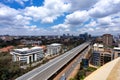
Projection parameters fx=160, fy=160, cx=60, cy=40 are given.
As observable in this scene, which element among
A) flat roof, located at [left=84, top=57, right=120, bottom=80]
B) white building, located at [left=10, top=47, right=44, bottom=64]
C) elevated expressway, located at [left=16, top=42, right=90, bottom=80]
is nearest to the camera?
flat roof, located at [left=84, top=57, right=120, bottom=80]

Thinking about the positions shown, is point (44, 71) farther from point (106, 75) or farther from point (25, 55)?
point (25, 55)

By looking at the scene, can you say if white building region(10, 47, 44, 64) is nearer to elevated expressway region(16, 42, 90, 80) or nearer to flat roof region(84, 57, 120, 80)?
elevated expressway region(16, 42, 90, 80)

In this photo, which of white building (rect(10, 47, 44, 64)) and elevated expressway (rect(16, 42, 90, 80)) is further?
white building (rect(10, 47, 44, 64))

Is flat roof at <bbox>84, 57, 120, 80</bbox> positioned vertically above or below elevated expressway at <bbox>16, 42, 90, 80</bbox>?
above

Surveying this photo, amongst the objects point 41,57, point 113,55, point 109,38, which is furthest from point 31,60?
point 109,38

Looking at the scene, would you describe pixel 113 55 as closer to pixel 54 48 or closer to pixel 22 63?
pixel 22 63

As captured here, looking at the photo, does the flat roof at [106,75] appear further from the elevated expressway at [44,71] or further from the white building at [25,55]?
the white building at [25,55]

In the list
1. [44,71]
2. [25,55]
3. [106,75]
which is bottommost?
[44,71]

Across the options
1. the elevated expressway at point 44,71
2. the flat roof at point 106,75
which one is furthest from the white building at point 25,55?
the flat roof at point 106,75

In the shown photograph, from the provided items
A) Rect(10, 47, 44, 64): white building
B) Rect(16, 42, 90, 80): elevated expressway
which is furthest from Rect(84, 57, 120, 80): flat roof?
Rect(10, 47, 44, 64): white building

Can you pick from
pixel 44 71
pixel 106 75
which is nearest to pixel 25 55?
pixel 44 71

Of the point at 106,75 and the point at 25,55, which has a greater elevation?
the point at 106,75
